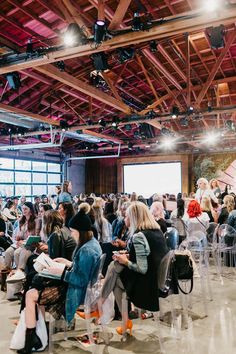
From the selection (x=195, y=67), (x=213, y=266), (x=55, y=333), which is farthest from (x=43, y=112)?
(x=55, y=333)

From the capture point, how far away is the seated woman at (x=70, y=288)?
2.81 m

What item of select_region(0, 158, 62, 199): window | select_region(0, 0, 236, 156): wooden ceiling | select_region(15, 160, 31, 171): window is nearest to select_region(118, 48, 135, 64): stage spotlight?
select_region(0, 0, 236, 156): wooden ceiling

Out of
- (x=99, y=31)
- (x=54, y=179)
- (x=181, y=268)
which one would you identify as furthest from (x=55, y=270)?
(x=54, y=179)

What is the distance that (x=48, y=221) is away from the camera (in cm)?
373

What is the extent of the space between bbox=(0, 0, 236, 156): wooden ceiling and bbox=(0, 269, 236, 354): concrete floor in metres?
3.32

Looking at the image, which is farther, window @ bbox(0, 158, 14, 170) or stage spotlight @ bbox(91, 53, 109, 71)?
window @ bbox(0, 158, 14, 170)

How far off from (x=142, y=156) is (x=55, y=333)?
14039 mm

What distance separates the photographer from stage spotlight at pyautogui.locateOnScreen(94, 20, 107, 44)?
12.5 ft

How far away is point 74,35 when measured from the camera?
4020mm

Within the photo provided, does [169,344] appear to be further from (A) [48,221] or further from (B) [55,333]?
(A) [48,221]

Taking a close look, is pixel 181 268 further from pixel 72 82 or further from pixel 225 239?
pixel 72 82

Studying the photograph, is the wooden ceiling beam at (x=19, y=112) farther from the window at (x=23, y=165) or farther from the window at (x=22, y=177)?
the window at (x=22, y=177)

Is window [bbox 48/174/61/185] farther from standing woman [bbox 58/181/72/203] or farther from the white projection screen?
standing woman [bbox 58/181/72/203]

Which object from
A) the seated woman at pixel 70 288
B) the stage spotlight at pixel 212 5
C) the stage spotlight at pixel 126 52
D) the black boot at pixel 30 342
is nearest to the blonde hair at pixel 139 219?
the seated woman at pixel 70 288
